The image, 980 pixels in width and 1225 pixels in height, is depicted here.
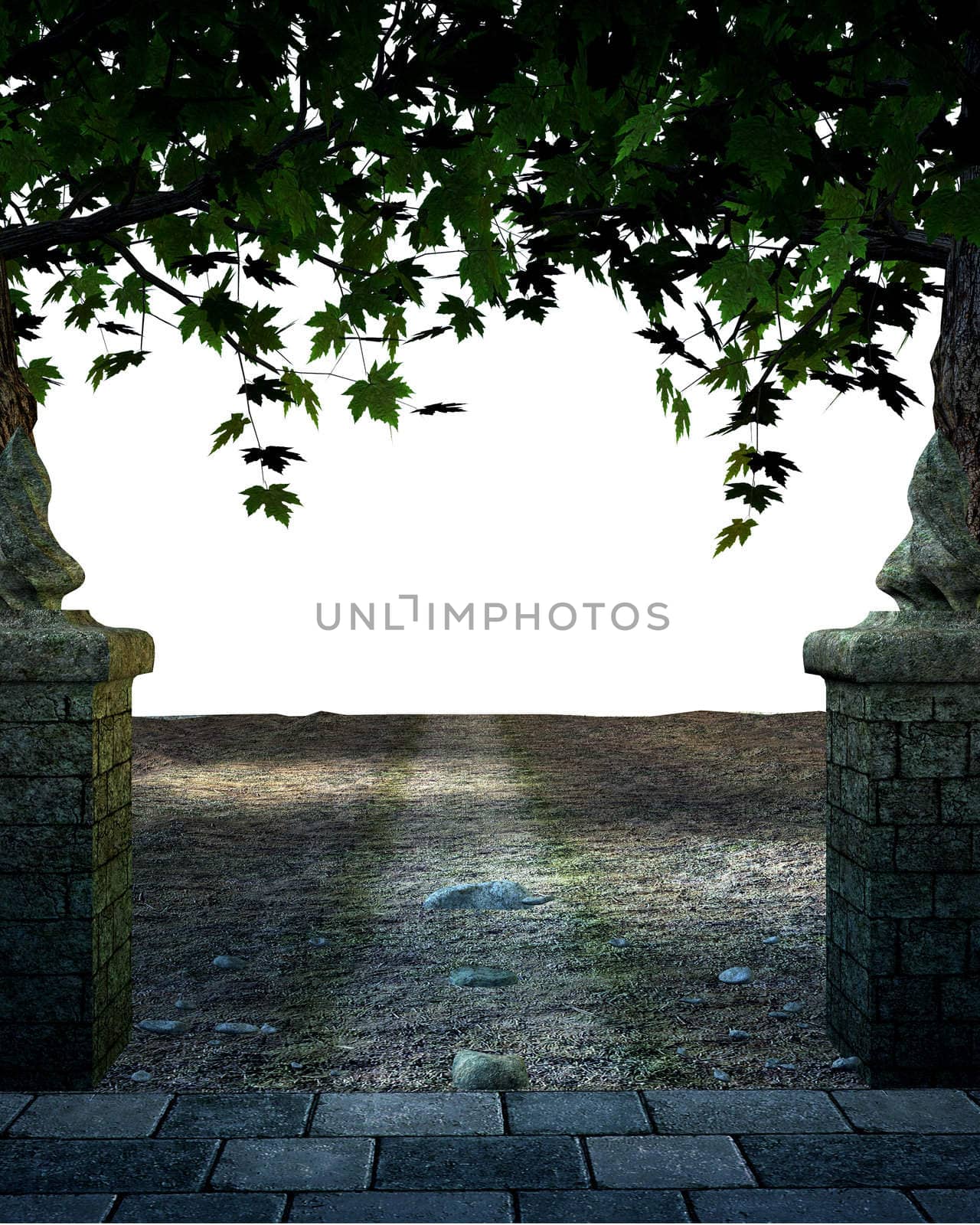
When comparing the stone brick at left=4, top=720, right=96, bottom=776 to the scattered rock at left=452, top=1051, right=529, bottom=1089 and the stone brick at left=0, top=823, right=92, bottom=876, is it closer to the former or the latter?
the stone brick at left=0, top=823, right=92, bottom=876

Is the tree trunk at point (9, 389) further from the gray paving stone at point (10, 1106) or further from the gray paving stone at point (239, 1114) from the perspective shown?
the gray paving stone at point (239, 1114)

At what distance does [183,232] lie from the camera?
21.1ft

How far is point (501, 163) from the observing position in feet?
16.1

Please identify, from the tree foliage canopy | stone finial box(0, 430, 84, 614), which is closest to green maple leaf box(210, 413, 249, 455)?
the tree foliage canopy

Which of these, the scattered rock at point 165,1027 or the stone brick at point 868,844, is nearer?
the stone brick at point 868,844

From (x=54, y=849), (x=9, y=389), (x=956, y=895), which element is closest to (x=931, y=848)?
(x=956, y=895)

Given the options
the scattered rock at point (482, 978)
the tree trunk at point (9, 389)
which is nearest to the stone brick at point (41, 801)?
the scattered rock at point (482, 978)

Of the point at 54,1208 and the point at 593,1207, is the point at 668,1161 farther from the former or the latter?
the point at 54,1208

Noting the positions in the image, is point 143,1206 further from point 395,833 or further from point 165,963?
point 395,833

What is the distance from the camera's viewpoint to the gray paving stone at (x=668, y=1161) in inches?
127

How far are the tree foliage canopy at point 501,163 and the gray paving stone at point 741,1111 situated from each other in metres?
2.95

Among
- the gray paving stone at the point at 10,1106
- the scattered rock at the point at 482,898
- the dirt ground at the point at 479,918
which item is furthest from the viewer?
the scattered rock at the point at 482,898

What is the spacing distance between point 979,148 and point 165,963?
5.13 metres

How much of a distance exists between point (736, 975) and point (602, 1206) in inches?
97.9
